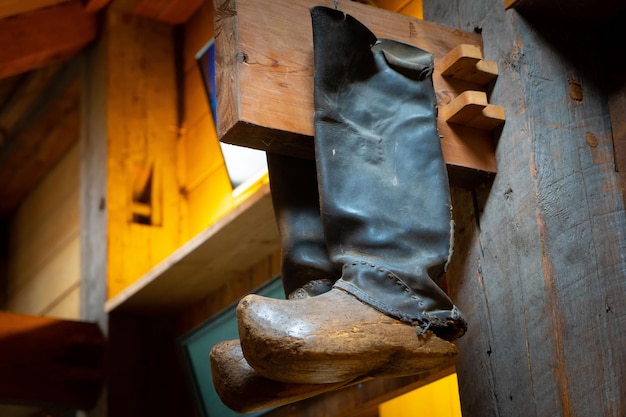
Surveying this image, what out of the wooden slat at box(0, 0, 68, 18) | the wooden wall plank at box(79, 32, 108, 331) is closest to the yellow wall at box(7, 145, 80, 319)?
the wooden wall plank at box(79, 32, 108, 331)

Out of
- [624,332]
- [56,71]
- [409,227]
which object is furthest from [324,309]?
[56,71]

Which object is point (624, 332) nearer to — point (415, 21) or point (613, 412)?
point (613, 412)

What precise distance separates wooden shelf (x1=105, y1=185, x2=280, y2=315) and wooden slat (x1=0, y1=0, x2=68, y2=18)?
116cm

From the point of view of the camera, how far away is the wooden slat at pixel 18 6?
143 inches

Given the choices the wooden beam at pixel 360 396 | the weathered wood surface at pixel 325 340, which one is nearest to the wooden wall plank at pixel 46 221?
the wooden beam at pixel 360 396

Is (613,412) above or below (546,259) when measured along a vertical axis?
below

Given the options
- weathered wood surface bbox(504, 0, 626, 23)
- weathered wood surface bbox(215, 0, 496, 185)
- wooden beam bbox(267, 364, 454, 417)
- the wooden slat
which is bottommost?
wooden beam bbox(267, 364, 454, 417)

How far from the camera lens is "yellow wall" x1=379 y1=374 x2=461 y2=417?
283 centimetres

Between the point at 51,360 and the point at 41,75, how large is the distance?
170cm

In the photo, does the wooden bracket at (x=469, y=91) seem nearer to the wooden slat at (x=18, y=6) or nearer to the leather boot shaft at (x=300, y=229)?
the leather boot shaft at (x=300, y=229)

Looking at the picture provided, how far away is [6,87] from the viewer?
4.95 meters

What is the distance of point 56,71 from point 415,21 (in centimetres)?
314

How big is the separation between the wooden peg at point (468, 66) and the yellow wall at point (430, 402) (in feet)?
3.93

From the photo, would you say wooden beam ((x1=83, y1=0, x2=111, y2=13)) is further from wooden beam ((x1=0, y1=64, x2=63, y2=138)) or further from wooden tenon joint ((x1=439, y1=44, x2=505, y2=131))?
wooden tenon joint ((x1=439, y1=44, x2=505, y2=131))
